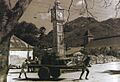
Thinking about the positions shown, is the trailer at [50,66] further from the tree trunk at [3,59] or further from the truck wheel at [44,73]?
the tree trunk at [3,59]

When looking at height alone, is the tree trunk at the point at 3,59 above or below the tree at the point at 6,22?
below

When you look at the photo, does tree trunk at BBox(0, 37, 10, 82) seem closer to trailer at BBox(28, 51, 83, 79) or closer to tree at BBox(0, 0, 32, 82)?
tree at BBox(0, 0, 32, 82)

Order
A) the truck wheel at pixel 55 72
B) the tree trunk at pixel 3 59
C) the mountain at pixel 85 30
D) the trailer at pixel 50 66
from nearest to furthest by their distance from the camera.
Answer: the tree trunk at pixel 3 59 → the trailer at pixel 50 66 → the truck wheel at pixel 55 72 → the mountain at pixel 85 30

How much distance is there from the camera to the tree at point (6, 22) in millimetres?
7223

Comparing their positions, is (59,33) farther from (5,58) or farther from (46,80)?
(5,58)

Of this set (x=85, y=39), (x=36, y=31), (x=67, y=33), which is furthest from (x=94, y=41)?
(x=36, y=31)

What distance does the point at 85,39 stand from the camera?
361 ft

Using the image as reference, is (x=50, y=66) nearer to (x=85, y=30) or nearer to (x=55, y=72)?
(x=55, y=72)

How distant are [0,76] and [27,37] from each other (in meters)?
68.1

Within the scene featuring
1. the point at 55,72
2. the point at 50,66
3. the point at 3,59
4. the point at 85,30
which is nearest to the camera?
the point at 3,59

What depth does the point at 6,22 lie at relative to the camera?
7250mm

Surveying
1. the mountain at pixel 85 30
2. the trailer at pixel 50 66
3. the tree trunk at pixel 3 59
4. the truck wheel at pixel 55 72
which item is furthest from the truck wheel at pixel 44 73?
the mountain at pixel 85 30

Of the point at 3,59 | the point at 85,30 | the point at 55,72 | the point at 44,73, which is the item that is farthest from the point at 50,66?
the point at 85,30

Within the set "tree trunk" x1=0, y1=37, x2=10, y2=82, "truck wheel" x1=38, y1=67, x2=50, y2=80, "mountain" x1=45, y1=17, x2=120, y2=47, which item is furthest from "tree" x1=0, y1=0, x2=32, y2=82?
"mountain" x1=45, y1=17, x2=120, y2=47
